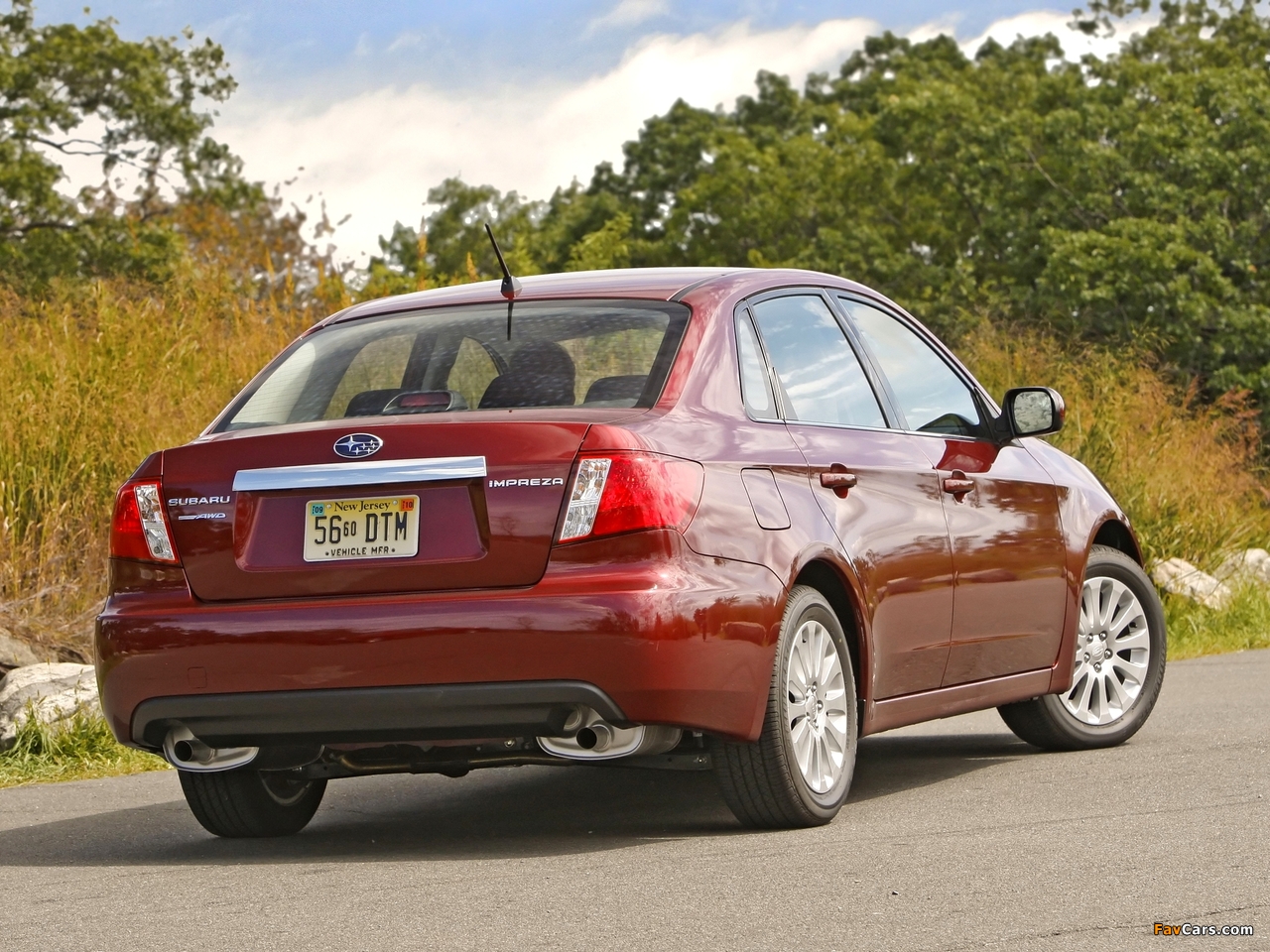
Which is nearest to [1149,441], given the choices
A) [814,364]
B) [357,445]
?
[814,364]

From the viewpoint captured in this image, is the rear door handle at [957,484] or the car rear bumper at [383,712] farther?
the rear door handle at [957,484]

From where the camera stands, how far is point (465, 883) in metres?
5.04

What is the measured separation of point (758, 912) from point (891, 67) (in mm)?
60787

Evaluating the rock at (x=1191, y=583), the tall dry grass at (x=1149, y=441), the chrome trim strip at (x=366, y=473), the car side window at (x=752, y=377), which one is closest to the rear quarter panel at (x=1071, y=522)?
the car side window at (x=752, y=377)

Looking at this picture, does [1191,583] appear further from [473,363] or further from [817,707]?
[473,363]

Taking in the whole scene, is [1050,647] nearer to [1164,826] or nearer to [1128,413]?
[1164,826]

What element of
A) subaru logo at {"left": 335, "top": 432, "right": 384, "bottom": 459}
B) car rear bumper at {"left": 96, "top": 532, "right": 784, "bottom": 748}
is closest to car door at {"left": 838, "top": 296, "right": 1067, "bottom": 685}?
car rear bumper at {"left": 96, "top": 532, "right": 784, "bottom": 748}

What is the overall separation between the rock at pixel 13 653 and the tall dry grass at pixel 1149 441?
9.59m

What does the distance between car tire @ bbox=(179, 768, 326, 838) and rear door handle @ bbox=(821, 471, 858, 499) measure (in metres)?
1.92

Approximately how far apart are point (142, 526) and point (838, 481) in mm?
2069

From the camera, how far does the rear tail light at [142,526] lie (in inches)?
220

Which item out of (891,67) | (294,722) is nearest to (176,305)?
(294,722)

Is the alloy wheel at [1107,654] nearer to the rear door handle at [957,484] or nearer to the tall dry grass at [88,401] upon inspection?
the rear door handle at [957,484]

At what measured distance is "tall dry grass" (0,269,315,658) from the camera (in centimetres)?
1017
